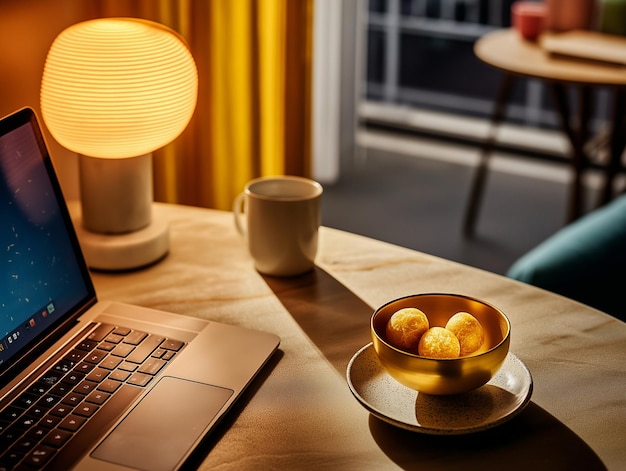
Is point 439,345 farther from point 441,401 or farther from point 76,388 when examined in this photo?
point 76,388

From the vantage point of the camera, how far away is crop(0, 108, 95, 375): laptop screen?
0.80m

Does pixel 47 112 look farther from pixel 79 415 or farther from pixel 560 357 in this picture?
pixel 560 357

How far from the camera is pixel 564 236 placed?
1.42m

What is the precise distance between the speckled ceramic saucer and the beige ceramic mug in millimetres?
225

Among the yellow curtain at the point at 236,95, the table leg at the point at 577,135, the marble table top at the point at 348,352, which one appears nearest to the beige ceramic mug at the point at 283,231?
the marble table top at the point at 348,352

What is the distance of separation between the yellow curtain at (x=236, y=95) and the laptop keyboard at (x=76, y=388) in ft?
2.57

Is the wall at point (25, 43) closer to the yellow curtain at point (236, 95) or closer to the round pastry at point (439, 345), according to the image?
the yellow curtain at point (236, 95)

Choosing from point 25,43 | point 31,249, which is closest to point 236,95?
point 25,43

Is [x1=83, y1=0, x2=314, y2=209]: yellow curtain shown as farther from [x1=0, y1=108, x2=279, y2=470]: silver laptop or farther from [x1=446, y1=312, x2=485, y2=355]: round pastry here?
[x1=446, y1=312, x2=485, y2=355]: round pastry

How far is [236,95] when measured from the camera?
1.77 meters

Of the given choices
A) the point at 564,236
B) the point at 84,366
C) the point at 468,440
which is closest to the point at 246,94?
the point at 564,236

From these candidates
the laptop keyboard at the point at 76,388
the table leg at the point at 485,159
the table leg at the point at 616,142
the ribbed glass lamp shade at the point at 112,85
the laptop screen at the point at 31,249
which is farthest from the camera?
the table leg at the point at 485,159

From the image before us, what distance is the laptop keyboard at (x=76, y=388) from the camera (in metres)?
0.69

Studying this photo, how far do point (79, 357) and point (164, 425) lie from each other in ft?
0.45
